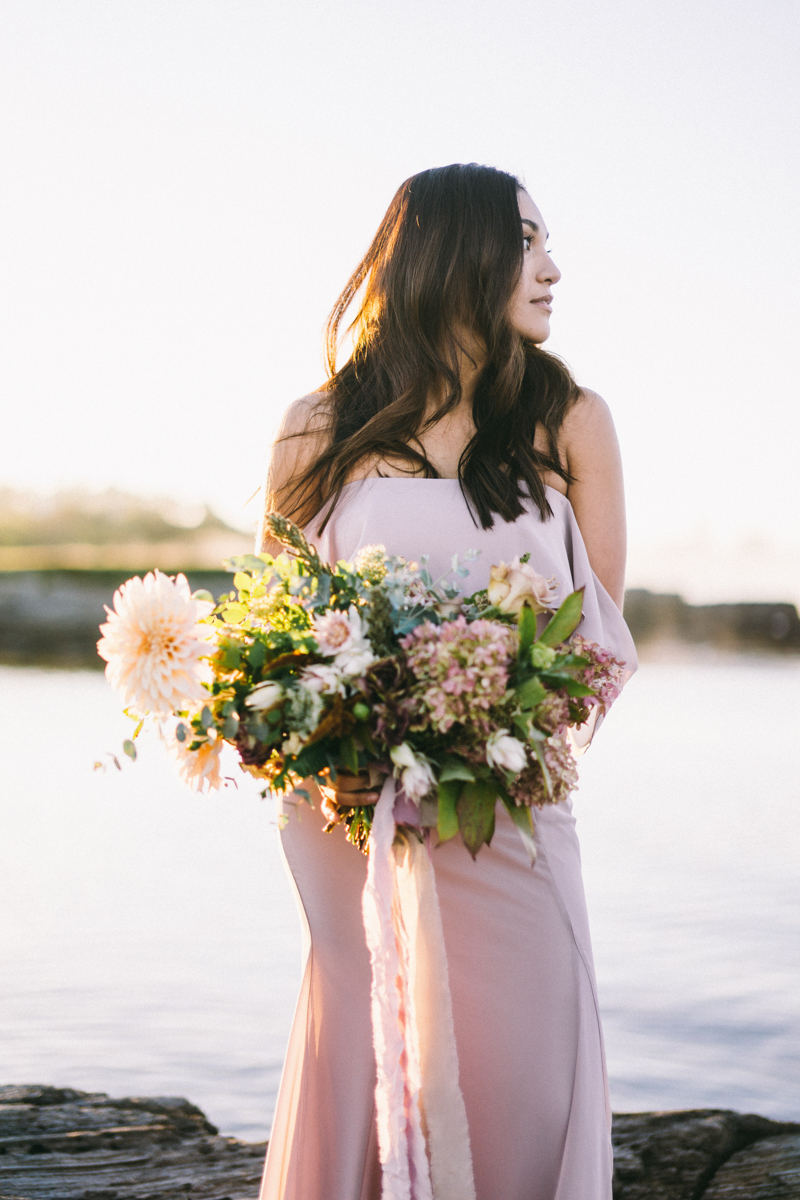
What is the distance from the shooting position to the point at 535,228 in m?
2.11

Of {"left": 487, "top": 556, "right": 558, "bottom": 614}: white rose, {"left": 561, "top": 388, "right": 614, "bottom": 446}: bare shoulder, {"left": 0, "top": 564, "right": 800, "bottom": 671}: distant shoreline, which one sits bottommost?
{"left": 487, "top": 556, "right": 558, "bottom": 614}: white rose

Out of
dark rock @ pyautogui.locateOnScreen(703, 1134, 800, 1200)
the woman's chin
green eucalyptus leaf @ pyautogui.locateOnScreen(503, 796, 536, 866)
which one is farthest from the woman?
dark rock @ pyautogui.locateOnScreen(703, 1134, 800, 1200)

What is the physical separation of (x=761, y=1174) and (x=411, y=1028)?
1.56 metres

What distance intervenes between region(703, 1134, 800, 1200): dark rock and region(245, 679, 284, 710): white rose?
194 cm

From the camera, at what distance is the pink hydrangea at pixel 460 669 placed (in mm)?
1384

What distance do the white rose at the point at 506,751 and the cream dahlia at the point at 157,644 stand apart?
0.44m

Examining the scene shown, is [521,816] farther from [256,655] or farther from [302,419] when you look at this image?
[302,419]

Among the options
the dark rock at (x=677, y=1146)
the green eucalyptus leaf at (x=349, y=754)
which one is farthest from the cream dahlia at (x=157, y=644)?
the dark rock at (x=677, y=1146)

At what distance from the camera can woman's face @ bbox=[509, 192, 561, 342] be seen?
2098 mm

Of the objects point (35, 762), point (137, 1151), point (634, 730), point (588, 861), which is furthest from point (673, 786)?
point (137, 1151)

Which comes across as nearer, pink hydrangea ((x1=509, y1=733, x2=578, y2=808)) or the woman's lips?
pink hydrangea ((x1=509, y1=733, x2=578, y2=808))

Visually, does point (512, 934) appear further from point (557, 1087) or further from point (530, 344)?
point (530, 344)

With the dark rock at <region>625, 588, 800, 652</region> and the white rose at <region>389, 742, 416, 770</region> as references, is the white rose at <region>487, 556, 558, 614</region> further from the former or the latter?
the dark rock at <region>625, 588, 800, 652</region>

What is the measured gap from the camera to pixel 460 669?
4.56 feet
